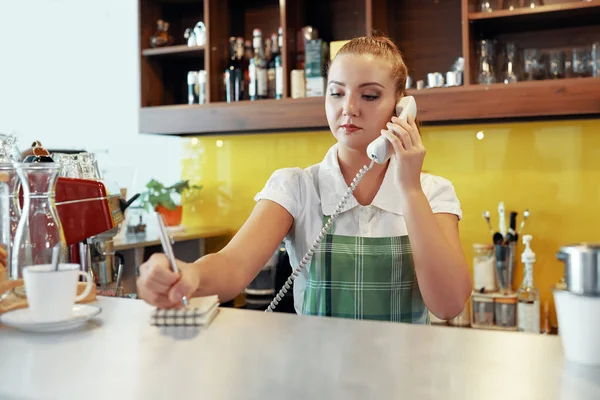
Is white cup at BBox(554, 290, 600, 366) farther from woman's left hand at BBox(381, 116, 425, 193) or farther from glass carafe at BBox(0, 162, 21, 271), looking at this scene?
glass carafe at BBox(0, 162, 21, 271)

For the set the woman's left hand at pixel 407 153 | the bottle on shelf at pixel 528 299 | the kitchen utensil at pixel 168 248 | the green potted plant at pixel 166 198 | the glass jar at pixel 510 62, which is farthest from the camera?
the green potted plant at pixel 166 198

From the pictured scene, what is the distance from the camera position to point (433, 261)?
4.70 feet

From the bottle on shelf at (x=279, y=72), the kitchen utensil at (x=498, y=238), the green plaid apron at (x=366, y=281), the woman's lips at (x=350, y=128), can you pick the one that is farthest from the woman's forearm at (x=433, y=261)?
the bottle on shelf at (x=279, y=72)

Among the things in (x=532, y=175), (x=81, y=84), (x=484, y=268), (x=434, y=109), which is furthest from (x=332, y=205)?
(x=81, y=84)

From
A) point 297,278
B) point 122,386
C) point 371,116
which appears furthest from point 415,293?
point 122,386

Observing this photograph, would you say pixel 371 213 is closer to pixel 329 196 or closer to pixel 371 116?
pixel 329 196

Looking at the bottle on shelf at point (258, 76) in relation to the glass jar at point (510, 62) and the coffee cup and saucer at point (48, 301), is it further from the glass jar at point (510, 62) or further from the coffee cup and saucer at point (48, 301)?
the coffee cup and saucer at point (48, 301)

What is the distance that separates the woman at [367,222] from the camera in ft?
4.71

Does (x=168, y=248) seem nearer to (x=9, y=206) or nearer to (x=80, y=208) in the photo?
(x=9, y=206)

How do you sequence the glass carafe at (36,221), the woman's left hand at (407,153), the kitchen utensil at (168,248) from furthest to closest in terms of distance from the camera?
the woman's left hand at (407,153)
the glass carafe at (36,221)
the kitchen utensil at (168,248)

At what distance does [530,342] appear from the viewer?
860mm

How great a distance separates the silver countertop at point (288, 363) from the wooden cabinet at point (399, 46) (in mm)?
1975

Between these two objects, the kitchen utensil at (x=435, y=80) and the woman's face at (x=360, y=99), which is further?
the kitchen utensil at (x=435, y=80)

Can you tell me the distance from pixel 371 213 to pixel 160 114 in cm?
207
